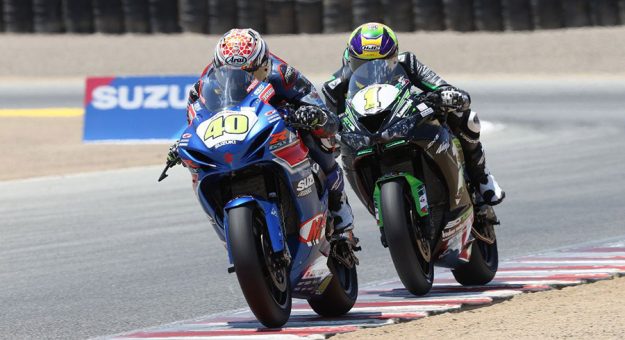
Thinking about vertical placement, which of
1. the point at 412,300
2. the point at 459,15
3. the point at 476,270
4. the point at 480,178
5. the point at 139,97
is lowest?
the point at 412,300

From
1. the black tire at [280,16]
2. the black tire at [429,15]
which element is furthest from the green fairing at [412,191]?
the black tire at [280,16]

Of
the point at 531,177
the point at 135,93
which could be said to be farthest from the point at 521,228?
the point at 135,93

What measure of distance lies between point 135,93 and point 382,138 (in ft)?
40.8

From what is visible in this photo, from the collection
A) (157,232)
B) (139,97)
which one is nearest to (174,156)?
(157,232)

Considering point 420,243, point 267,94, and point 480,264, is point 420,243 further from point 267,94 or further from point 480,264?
point 267,94

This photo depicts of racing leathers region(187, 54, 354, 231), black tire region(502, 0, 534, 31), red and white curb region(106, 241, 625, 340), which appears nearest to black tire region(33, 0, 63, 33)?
black tire region(502, 0, 534, 31)

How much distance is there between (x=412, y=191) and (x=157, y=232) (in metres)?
4.29

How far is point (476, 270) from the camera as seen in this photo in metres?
7.63

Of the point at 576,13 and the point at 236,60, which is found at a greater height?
the point at 576,13

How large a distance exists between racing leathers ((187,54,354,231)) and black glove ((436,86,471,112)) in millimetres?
710

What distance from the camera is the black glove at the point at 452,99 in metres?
7.12

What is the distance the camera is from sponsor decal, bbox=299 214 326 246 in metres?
6.29

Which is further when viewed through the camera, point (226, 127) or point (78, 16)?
point (78, 16)

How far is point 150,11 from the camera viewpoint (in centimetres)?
3034
